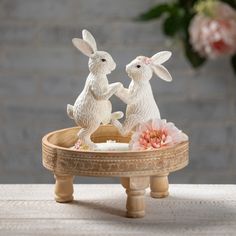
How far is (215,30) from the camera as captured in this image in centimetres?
41

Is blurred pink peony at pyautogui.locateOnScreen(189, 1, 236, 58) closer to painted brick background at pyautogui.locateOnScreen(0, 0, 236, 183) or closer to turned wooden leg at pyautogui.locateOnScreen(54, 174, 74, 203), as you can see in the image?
turned wooden leg at pyautogui.locateOnScreen(54, 174, 74, 203)

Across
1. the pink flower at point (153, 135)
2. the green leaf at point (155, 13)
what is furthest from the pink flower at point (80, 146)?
the green leaf at point (155, 13)

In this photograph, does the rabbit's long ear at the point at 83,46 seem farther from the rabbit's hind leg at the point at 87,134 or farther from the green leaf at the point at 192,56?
the green leaf at the point at 192,56

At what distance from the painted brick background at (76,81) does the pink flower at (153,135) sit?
40.8 inches

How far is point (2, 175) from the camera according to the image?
2.43 metres

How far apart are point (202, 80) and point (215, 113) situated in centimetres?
15

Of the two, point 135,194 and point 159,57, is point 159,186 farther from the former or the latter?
point 159,57

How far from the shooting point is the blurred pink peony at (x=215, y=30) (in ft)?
1.31

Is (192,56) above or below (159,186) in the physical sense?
above

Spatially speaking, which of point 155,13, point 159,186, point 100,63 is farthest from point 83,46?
point 155,13

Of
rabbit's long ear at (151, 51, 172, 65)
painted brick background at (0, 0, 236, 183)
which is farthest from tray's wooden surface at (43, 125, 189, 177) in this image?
painted brick background at (0, 0, 236, 183)

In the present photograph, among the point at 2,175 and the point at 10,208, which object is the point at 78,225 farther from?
the point at 2,175

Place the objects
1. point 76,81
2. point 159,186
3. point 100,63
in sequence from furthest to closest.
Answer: point 76,81
point 159,186
point 100,63

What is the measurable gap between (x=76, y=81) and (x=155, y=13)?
6.35 feet
